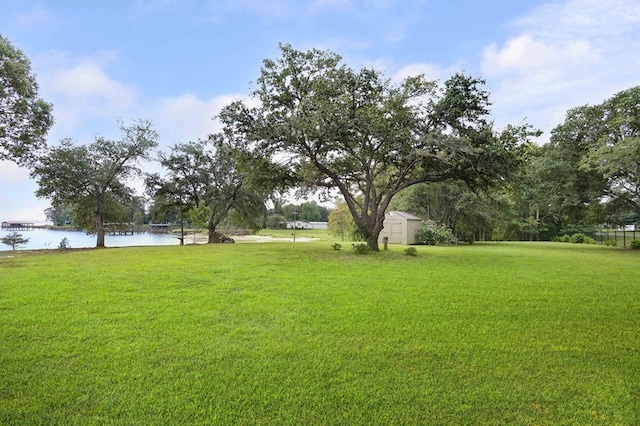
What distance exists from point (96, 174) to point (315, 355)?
18.5 metres

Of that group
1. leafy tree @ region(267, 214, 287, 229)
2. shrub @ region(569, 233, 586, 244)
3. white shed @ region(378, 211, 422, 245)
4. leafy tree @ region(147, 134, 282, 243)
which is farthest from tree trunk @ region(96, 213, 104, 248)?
shrub @ region(569, 233, 586, 244)

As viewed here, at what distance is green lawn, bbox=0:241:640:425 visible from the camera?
7.22ft

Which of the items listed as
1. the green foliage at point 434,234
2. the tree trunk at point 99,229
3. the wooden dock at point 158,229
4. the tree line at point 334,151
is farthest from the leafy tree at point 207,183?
the wooden dock at point 158,229

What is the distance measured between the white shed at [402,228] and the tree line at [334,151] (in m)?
5.25

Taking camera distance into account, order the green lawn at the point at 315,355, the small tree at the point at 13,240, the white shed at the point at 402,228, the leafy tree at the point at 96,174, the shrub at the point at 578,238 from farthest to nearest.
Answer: the shrub at the point at 578,238 → the white shed at the point at 402,228 → the small tree at the point at 13,240 → the leafy tree at the point at 96,174 → the green lawn at the point at 315,355

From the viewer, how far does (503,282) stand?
22.2ft

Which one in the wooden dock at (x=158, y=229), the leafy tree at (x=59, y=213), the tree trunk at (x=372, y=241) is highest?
the leafy tree at (x=59, y=213)

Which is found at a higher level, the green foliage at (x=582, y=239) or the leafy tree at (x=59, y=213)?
the leafy tree at (x=59, y=213)

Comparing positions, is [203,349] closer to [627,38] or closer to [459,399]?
[459,399]

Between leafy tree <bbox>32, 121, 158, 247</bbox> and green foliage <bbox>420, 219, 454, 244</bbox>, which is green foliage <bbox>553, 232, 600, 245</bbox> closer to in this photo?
green foliage <bbox>420, 219, 454, 244</bbox>

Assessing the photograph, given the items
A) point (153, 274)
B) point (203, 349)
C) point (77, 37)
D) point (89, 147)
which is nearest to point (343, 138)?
point (153, 274)

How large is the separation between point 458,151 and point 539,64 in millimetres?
3911

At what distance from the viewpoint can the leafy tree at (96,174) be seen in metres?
16.0

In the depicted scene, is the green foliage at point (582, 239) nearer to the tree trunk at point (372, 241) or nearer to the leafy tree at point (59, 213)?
the tree trunk at point (372, 241)
